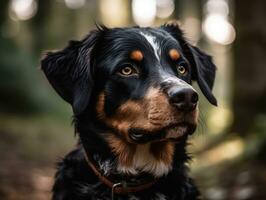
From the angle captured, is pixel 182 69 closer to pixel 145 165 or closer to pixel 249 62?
pixel 145 165

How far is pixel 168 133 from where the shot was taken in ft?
16.3

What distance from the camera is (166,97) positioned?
4867mm

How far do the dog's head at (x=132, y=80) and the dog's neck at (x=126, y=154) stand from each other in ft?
0.47

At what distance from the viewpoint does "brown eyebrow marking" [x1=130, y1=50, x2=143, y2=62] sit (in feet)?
17.7

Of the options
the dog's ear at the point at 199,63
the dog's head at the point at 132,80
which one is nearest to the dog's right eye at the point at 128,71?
the dog's head at the point at 132,80

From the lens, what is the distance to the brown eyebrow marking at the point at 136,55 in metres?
5.41

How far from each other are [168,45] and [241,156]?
3.73m

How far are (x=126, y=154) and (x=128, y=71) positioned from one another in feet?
2.55

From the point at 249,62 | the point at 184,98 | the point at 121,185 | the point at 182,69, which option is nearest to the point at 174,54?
the point at 182,69

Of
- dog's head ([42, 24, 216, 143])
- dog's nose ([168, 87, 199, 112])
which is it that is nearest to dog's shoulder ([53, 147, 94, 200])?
dog's head ([42, 24, 216, 143])

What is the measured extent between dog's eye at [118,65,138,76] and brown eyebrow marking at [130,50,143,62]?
0.09 m

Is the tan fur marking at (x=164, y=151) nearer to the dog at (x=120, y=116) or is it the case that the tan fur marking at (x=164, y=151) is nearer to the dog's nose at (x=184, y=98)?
the dog at (x=120, y=116)

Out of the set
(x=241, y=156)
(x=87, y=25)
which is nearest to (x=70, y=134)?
(x=241, y=156)

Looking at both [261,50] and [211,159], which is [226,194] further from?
[261,50]
